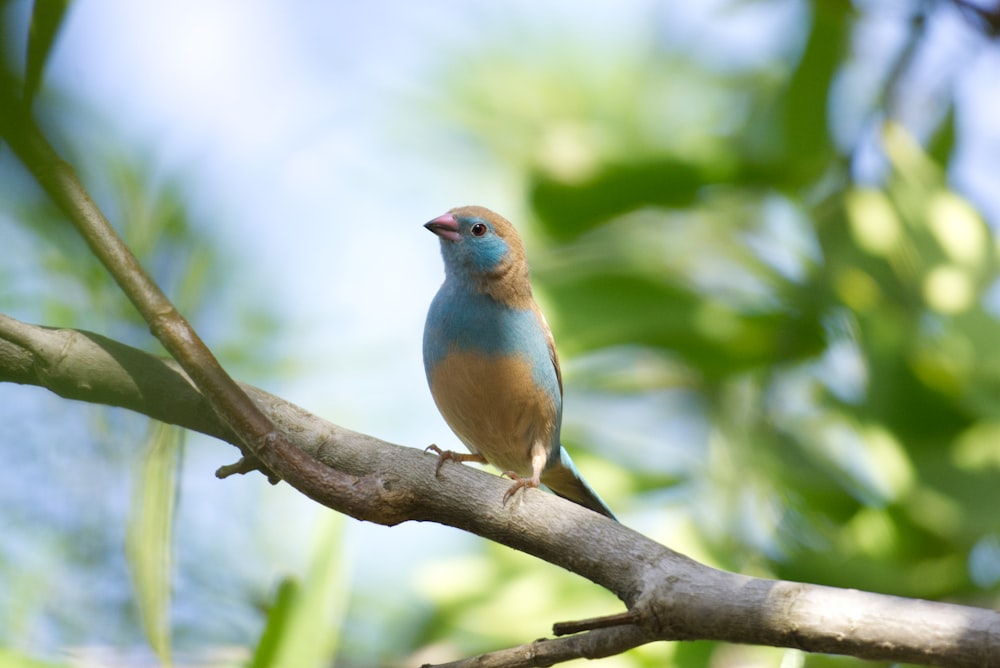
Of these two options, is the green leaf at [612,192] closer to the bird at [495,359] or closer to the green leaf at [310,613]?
the bird at [495,359]

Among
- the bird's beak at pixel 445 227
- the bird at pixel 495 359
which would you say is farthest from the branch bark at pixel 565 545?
the bird's beak at pixel 445 227

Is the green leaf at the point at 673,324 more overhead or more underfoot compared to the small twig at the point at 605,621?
more overhead

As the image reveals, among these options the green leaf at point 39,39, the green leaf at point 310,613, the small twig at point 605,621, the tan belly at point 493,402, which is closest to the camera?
the green leaf at point 39,39

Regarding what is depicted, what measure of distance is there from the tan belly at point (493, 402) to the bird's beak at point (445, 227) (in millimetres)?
397

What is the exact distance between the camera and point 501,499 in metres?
1.14

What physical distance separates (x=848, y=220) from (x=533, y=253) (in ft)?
2.84

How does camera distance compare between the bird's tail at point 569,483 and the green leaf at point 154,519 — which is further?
the bird's tail at point 569,483

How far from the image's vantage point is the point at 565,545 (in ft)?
3.65

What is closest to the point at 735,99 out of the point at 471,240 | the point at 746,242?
the point at 746,242

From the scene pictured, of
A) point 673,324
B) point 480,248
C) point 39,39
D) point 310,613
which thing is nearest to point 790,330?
point 673,324

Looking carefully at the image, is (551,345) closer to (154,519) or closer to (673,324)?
(673,324)

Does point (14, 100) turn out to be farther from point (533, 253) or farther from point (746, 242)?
point (746, 242)

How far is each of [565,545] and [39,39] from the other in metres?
0.75

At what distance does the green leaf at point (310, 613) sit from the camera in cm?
150
